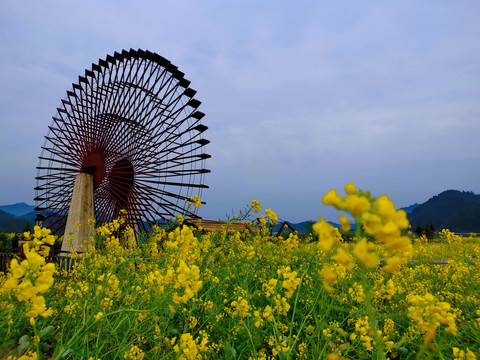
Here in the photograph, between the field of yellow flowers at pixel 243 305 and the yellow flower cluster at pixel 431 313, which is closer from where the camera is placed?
the field of yellow flowers at pixel 243 305

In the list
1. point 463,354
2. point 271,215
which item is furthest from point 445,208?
point 463,354

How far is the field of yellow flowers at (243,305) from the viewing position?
0.85 meters

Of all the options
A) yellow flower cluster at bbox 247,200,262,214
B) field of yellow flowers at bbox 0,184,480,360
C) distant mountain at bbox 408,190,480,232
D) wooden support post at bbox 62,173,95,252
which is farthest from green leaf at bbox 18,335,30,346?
distant mountain at bbox 408,190,480,232

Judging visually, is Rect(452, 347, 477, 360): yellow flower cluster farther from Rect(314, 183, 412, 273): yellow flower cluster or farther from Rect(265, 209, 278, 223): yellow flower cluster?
Rect(265, 209, 278, 223): yellow flower cluster

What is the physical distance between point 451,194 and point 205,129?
155275 mm

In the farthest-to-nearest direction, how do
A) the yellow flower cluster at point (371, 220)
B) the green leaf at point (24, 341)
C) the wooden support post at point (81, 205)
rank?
1. the wooden support post at point (81, 205)
2. the green leaf at point (24, 341)
3. the yellow flower cluster at point (371, 220)

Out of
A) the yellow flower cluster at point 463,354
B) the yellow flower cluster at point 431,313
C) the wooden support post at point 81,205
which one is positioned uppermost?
the wooden support post at point 81,205

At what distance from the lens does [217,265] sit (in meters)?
3.85

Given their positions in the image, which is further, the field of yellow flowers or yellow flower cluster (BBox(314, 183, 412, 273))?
the field of yellow flowers

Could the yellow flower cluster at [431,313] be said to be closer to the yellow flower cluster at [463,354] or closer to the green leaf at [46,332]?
the yellow flower cluster at [463,354]

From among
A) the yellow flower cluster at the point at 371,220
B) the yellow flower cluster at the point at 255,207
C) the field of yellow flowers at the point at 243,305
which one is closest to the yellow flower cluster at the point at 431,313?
the field of yellow flowers at the point at 243,305

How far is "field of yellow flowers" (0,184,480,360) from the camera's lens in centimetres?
85

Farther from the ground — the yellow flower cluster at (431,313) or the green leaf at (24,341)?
the yellow flower cluster at (431,313)

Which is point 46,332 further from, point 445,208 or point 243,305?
point 445,208
